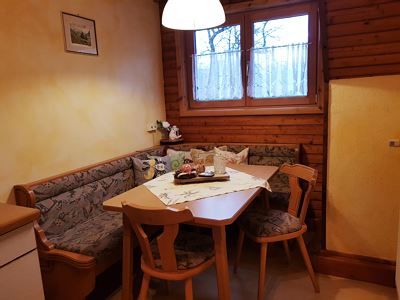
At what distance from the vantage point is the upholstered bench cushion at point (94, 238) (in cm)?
191

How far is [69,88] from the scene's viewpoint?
7.97ft

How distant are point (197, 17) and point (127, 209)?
113 centimetres

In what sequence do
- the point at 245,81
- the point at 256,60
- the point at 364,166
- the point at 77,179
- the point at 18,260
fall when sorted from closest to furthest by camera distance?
1. the point at 18,260
2. the point at 364,166
3. the point at 77,179
4. the point at 256,60
5. the point at 245,81

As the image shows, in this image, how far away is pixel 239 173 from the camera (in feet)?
7.58

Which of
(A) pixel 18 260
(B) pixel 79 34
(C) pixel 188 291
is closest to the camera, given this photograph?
(A) pixel 18 260

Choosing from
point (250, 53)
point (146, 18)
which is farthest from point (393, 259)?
point (146, 18)

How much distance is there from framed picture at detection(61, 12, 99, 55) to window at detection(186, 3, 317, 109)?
126 cm

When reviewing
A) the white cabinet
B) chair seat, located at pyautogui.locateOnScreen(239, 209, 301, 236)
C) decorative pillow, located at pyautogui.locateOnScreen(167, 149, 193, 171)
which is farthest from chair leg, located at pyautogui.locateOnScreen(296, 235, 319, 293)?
the white cabinet

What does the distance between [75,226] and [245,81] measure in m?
2.23

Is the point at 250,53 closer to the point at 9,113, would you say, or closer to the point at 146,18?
the point at 146,18

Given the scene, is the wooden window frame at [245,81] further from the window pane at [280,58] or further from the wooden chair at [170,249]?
the wooden chair at [170,249]

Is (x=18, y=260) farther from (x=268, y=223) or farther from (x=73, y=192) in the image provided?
(x=268, y=223)

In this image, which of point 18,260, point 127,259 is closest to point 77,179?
point 127,259

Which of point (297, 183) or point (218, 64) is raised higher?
point (218, 64)
